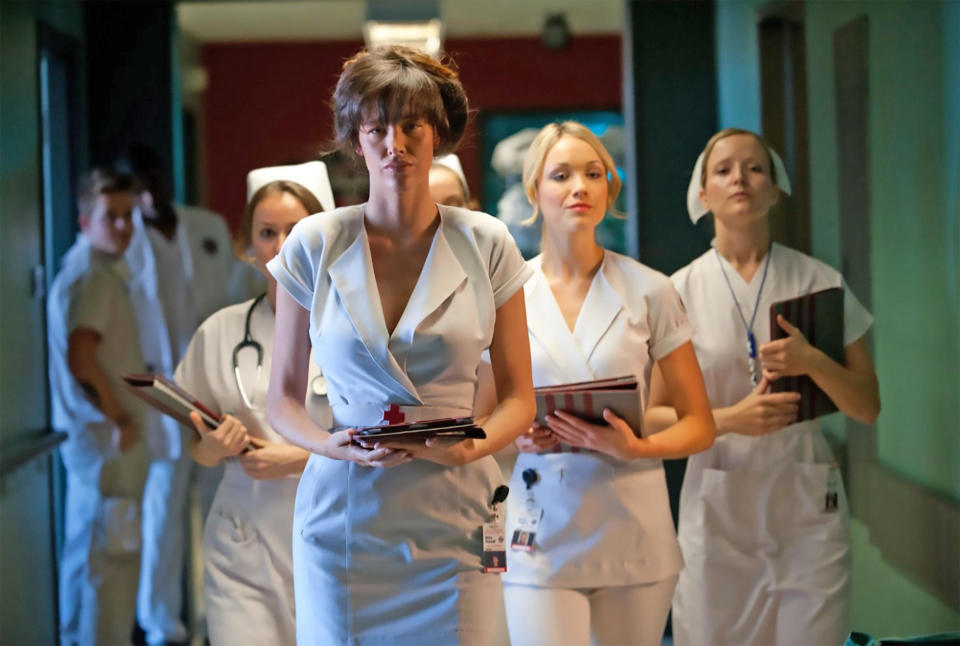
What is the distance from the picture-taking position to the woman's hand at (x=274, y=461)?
109 inches

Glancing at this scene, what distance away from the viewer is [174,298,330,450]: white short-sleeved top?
2.85 meters

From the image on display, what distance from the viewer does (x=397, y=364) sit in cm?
211

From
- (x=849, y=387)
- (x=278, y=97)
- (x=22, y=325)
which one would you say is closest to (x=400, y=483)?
(x=849, y=387)

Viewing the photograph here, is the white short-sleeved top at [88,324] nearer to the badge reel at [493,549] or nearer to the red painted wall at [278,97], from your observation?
the red painted wall at [278,97]

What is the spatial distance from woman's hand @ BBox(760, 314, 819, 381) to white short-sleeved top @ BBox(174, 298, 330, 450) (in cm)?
118

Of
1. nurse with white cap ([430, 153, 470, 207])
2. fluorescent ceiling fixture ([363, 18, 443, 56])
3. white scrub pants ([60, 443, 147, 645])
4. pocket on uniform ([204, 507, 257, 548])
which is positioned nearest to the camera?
pocket on uniform ([204, 507, 257, 548])

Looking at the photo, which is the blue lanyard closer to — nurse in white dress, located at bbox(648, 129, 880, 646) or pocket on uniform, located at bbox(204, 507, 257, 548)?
nurse in white dress, located at bbox(648, 129, 880, 646)

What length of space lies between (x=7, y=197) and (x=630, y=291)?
188cm

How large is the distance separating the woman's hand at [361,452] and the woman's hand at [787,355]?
1.25 meters

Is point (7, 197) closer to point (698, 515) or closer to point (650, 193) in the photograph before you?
point (650, 193)

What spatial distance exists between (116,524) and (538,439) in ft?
5.12

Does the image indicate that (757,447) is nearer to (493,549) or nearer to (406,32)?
(493,549)

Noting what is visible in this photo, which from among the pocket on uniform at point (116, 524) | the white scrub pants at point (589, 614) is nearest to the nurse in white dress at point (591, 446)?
the white scrub pants at point (589, 614)

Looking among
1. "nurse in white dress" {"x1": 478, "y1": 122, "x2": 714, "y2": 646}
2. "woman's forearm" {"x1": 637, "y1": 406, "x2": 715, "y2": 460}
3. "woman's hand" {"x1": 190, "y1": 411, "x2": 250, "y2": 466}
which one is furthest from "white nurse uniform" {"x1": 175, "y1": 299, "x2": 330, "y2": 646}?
"woman's forearm" {"x1": 637, "y1": 406, "x2": 715, "y2": 460}
